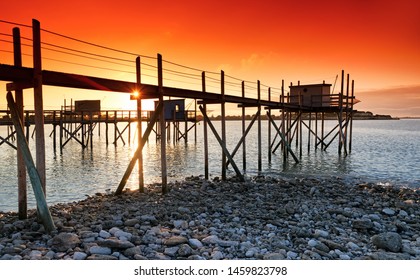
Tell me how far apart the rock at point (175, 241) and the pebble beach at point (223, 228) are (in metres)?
0.02

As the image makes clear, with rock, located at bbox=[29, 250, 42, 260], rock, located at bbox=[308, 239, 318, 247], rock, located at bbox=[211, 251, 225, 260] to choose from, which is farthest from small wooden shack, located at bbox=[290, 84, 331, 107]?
rock, located at bbox=[29, 250, 42, 260]

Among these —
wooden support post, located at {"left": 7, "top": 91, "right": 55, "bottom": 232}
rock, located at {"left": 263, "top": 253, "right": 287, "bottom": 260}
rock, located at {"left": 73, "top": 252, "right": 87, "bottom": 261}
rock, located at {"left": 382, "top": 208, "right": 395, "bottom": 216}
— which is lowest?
rock, located at {"left": 382, "top": 208, "right": 395, "bottom": 216}

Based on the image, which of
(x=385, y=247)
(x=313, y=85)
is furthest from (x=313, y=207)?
(x=313, y=85)

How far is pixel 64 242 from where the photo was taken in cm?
674

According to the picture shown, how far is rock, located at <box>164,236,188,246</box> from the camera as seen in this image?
7082 millimetres

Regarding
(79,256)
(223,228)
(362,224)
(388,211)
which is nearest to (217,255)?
(223,228)

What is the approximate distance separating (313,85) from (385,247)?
85.6 feet

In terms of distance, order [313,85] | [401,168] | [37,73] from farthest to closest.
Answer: [313,85] → [401,168] → [37,73]

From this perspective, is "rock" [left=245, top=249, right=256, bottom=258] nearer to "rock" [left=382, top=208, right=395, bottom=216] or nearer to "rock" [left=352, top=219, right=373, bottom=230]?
"rock" [left=352, top=219, right=373, bottom=230]

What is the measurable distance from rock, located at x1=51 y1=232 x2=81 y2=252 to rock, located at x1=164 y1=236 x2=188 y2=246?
1792mm

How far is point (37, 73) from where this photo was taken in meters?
8.01

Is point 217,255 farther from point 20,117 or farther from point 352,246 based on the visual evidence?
point 20,117

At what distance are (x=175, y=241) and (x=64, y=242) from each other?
2.19 meters
